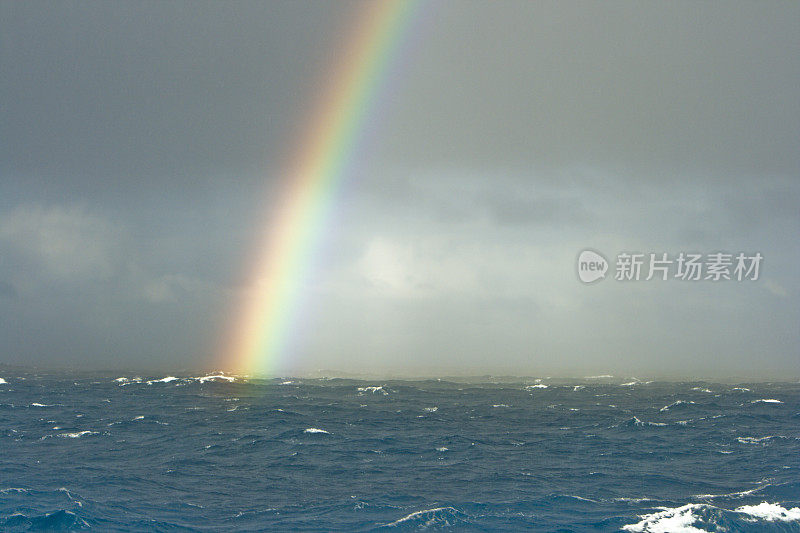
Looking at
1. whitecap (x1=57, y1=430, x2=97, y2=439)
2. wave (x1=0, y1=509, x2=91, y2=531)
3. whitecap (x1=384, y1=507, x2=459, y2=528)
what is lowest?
whitecap (x1=57, y1=430, x2=97, y2=439)

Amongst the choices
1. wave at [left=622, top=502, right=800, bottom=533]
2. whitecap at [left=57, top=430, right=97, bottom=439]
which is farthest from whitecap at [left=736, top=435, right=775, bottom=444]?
whitecap at [left=57, top=430, right=97, bottom=439]

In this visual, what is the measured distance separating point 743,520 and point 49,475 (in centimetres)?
4988

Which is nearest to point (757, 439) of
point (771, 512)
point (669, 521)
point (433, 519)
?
point (771, 512)

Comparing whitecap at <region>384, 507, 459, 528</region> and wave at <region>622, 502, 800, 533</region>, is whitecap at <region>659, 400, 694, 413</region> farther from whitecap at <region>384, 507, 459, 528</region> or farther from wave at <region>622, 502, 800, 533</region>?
whitecap at <region>384, 507, 459, 528</region>

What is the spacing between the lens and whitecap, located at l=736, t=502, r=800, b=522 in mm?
41094

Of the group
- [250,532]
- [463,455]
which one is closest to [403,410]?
[463,455]

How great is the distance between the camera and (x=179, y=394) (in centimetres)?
13488

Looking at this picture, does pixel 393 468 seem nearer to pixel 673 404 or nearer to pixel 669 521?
pixel 669 521

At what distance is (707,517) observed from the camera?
41062 mm

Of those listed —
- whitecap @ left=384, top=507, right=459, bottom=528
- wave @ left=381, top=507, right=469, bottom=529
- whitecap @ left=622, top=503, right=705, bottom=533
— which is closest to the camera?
whitecap @ left=622, top=503, right=705, bottom=533

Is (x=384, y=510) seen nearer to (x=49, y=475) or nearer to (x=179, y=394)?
(x=49, y=475)

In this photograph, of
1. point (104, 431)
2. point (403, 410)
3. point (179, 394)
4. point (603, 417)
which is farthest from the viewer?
point (179, 394)

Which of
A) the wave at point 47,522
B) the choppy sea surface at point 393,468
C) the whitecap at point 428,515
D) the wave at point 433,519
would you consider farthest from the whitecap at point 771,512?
the wave at point 47,522

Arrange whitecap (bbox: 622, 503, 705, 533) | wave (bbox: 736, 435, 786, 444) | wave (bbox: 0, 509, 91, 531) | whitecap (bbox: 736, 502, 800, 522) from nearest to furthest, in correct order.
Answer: wave (bbox: 0, 509, 91, 531)
whitecap (bbox: 622, 503, 705, 533)
whitecap (bbox: 736, 502, 800, 522)
wave (bbox: 736, 435, 786, 444)
